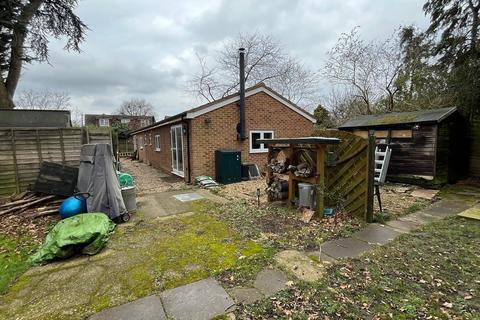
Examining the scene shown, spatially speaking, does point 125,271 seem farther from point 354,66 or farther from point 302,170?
point 354,66

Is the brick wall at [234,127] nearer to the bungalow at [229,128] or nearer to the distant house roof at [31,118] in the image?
the bungalow at [229,128]

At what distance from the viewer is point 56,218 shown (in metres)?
5.31

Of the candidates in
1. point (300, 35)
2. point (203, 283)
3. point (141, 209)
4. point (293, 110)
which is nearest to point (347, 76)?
point (300, 35)

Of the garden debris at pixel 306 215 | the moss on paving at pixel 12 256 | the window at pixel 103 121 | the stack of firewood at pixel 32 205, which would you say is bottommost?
the moss on paving at pixel 12 256

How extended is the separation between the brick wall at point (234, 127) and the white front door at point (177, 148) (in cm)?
126

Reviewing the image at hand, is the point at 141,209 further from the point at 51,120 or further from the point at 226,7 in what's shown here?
the point at 226,7

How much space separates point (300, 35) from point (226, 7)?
559cm

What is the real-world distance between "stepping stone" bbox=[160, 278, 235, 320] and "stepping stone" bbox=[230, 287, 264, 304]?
79 millimetres

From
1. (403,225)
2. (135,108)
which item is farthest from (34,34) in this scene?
(135,108)

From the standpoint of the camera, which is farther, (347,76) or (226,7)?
(347,76)

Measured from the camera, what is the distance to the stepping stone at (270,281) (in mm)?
2752

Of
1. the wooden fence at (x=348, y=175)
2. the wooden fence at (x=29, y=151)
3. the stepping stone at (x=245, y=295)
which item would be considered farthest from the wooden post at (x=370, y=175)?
the wooden fence at (x=29, y=151)

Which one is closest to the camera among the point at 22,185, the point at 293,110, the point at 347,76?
the point at 22,185

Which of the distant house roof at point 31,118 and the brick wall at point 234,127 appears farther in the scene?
the brick wall at point 234,127
